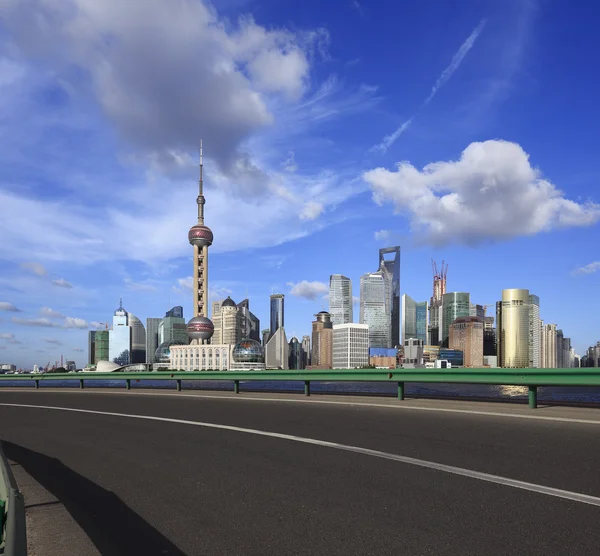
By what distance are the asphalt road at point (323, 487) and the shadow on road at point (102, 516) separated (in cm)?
2

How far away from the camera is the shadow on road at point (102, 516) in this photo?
472 cm

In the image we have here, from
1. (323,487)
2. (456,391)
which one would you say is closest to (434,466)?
(323,487)

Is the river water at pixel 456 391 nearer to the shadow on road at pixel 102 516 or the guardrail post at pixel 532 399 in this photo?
the guardrail post at pixel 532 399

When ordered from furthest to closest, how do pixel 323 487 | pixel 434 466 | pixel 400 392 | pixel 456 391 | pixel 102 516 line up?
pixel 456 391 < pixel 400 392 < pixel 434 466 < pixel 323 487 < pixel 102 516

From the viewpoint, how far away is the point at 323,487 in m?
6.36

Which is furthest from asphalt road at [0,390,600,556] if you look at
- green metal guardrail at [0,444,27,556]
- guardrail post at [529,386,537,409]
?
guardrail post at [529,386,537,409]

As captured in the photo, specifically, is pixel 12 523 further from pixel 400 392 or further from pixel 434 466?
pixel 400 392

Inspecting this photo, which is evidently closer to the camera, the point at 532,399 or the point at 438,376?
the point at 532,399

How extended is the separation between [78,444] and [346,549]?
7379mm

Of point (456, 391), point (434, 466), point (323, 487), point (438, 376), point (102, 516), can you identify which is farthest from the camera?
point (456, 391)

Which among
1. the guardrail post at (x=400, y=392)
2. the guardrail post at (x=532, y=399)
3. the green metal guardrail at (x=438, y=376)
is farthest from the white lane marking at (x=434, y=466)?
the guardrail post at (x=532, y=399)

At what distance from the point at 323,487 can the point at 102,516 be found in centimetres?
236

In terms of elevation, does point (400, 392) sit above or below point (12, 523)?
below

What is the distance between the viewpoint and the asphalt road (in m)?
4.67
